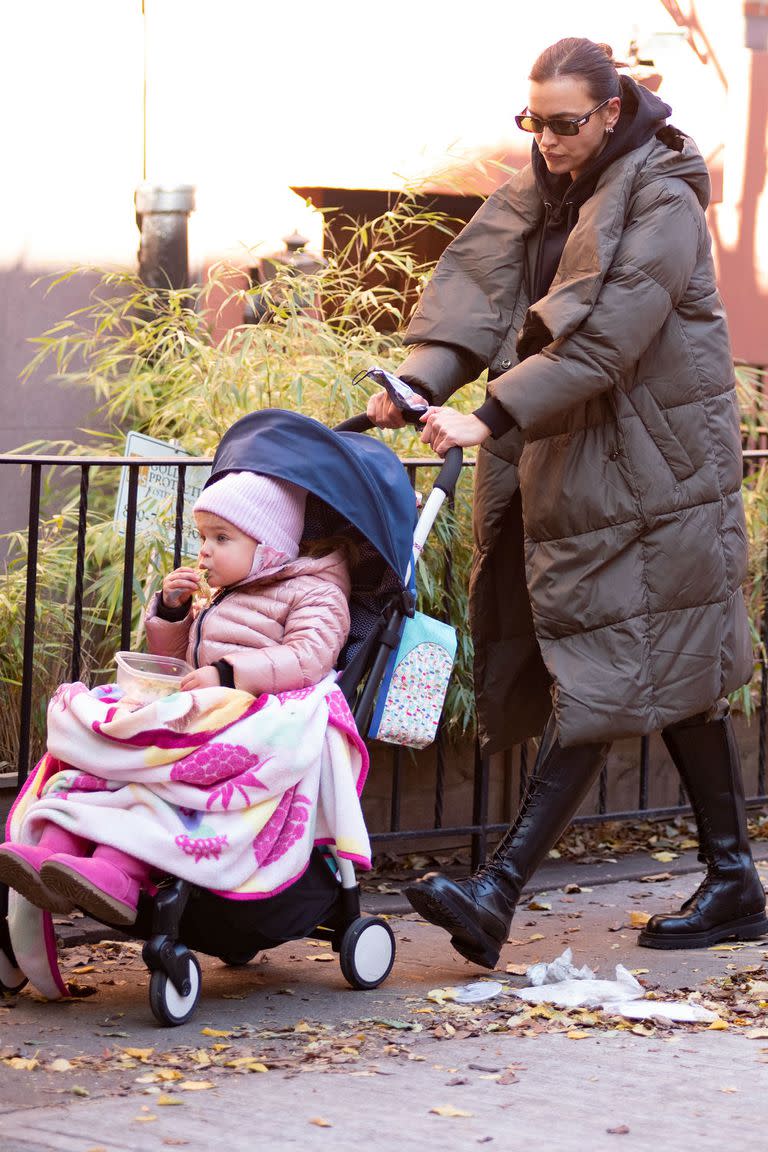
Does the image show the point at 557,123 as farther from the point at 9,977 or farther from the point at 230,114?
the point at 230,114

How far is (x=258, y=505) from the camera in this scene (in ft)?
13.0

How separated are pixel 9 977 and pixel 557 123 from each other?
232cm

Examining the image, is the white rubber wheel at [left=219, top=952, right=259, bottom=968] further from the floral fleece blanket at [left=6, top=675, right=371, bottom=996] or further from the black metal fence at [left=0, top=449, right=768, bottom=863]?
the black metal fence at [left=0, top=449, right=768, bottom=863]

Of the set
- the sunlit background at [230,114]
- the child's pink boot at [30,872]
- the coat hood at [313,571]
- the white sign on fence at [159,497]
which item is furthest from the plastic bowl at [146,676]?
the sunlit background at [230,114]

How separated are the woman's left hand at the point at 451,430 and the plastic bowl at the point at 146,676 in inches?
30.5

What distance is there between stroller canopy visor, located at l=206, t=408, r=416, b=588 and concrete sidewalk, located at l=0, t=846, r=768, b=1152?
3.37ft

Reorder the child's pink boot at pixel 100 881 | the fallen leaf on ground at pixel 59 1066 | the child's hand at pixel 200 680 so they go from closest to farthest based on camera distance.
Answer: the fallen leaf on ground at pixel 59 1066 → the child's pink boot at pixel 100 881 → the child's hand at pixel 200 680

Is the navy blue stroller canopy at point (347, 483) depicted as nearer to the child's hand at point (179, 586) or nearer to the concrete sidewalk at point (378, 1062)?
the child's hand at point (179, 586)

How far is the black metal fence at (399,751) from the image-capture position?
489cm

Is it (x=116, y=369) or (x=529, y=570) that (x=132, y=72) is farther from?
(x=529, y=570)

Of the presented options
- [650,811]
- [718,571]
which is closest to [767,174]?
[650,811]

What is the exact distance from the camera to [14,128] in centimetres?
761

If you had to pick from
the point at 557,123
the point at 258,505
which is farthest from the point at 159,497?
the point at 557,123

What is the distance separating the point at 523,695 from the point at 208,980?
1.09 metres
